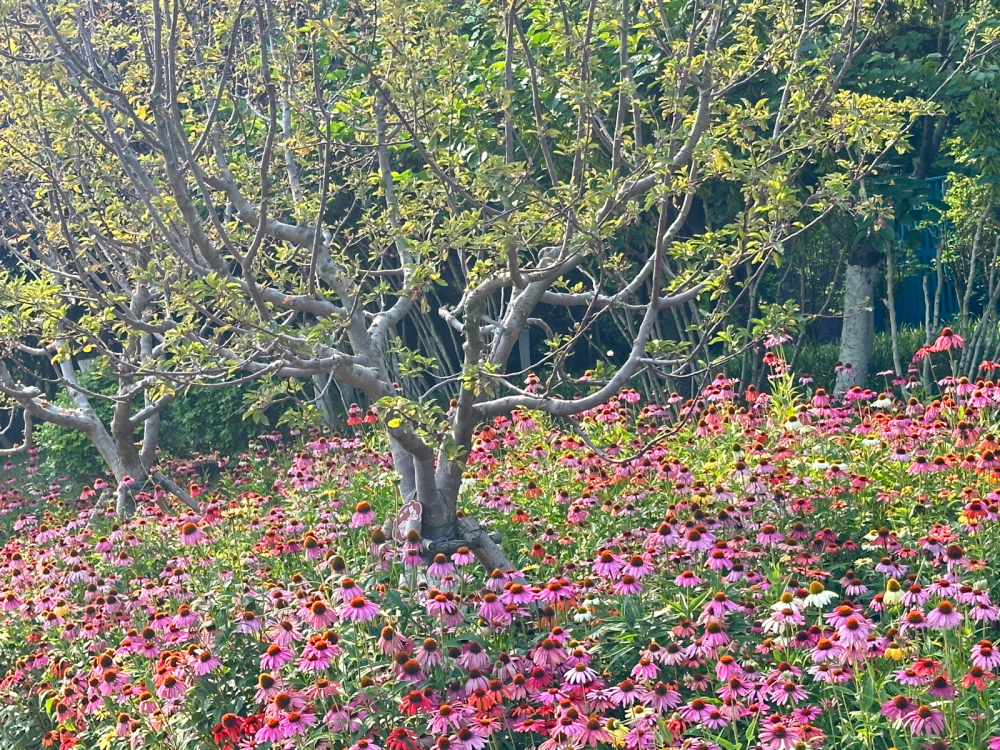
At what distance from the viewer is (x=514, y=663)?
3.69 metres

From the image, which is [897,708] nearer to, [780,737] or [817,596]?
[780,737]

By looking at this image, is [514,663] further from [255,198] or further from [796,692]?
[255,198]

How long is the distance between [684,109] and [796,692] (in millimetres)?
2251

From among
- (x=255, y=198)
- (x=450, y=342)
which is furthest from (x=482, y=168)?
(x=450, y=342)

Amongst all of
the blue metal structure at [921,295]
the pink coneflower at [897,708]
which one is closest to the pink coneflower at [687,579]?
the pink coneflower at [897,708]

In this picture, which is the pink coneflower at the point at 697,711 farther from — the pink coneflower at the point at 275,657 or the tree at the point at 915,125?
the tree at the point at 915,125

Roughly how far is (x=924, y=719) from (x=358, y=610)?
5.90 ft

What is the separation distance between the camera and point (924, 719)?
293 cm

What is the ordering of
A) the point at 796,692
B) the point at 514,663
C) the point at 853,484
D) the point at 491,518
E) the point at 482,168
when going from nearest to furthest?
the point at 796,692 → the point at 514,663 → the point at 482,168 → the point at 853,484 → the point at 491,518

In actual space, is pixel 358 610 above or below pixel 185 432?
above

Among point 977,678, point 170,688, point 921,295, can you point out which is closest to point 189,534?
point 170,688

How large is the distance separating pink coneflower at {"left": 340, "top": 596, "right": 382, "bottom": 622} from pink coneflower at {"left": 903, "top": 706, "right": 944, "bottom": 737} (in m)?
1.72

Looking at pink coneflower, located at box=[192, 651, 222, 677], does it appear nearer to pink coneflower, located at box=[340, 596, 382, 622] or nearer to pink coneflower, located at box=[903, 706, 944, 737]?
pink coneflower, located at box=[340, 596, 382, 622]

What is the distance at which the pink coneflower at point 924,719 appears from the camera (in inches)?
115
